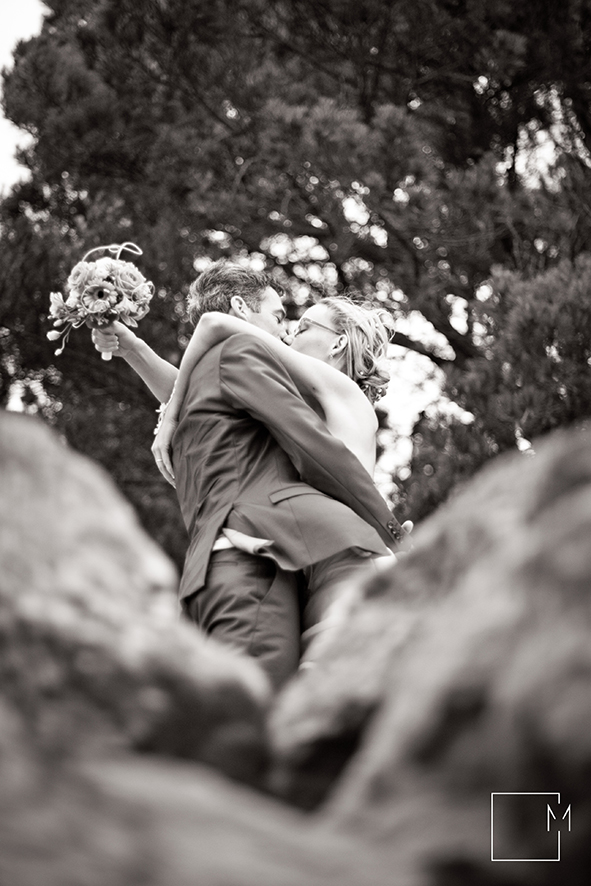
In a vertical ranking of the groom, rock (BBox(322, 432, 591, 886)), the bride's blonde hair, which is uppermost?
the bride's blonde hair

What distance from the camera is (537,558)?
740 mm

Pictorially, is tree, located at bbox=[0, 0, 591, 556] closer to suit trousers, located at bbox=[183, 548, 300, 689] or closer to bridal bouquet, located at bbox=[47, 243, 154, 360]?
bridal bouquet, located at bbox=[47, 243, 154, 360]

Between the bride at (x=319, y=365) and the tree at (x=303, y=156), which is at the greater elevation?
the tree at (x=303, y=156)

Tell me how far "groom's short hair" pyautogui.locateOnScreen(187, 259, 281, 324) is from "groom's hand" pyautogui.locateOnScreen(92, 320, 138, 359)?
0.34 metres

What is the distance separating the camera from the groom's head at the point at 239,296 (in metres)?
3.48

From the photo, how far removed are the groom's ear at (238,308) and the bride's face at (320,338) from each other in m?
0.21

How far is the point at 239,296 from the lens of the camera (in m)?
3.48

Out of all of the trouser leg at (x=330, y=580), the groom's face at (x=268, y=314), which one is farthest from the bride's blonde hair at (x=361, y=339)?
the trouser leg at (x=330, y=580)

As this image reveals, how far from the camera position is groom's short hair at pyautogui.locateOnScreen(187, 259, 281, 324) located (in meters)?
3.48

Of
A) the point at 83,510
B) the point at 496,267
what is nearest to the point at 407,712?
the point at 83,510

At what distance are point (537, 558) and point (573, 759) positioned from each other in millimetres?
149

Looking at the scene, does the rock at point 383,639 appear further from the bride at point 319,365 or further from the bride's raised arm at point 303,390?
the bride's raised arm at point 303,390

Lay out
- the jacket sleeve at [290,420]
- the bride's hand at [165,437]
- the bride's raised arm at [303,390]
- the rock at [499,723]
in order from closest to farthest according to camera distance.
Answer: the rock at [499,723] < the jacket sleeve at [290,420] < the bride's raised arm at [303,390] < the bride's hand at [165,437]

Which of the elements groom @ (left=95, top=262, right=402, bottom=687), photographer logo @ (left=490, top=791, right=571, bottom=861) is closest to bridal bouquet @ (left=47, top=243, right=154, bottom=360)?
groom @ (left=95, top=262, right=402, bottom=687)
